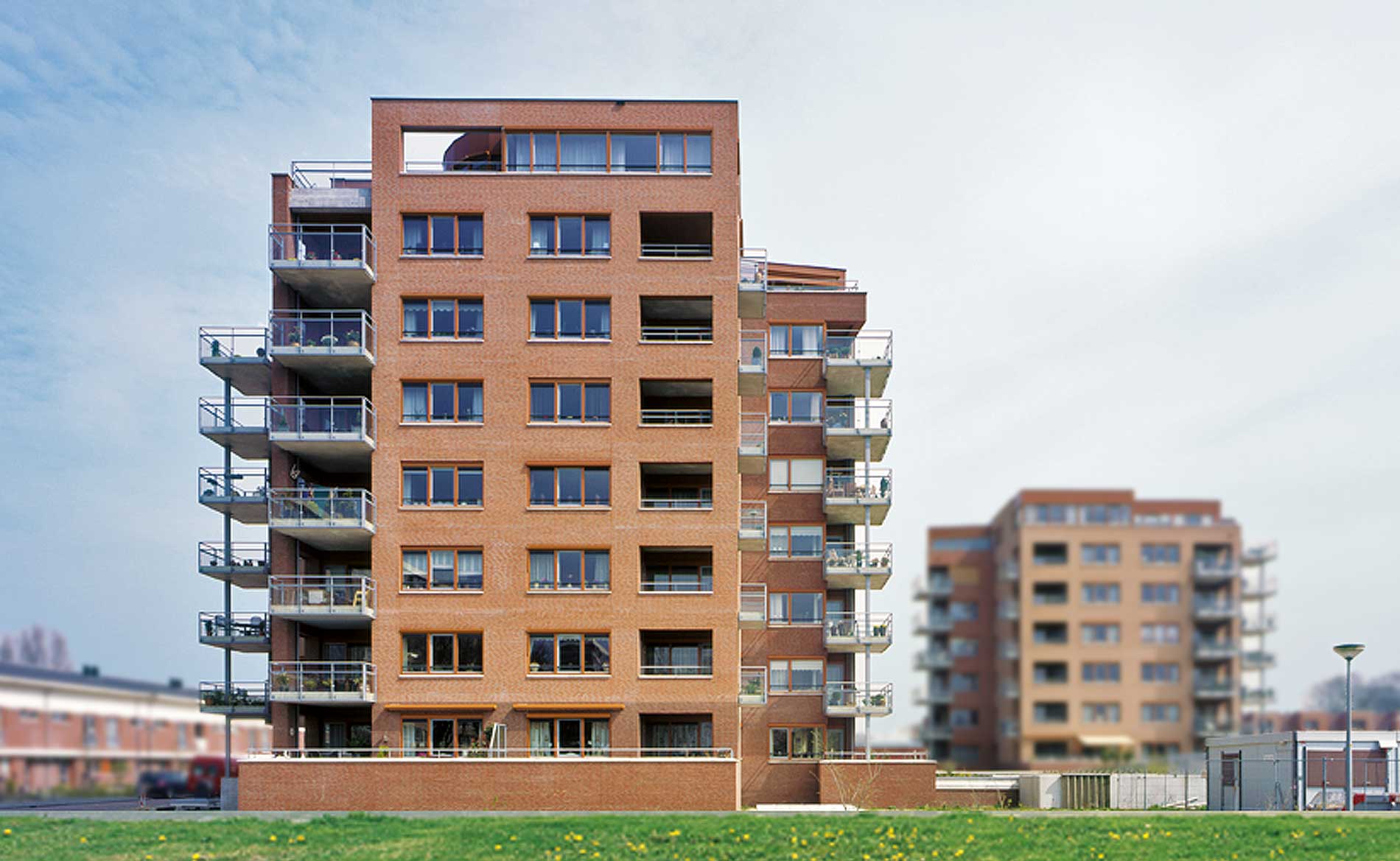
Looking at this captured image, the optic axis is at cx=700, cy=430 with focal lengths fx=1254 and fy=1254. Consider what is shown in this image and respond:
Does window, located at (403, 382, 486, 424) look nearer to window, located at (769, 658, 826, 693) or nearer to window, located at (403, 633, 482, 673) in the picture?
window, located at (403, 633, 482, 673)

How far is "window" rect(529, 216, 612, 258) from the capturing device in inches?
1700

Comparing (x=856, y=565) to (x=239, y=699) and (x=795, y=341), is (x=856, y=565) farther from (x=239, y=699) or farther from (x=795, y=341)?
(x=239, y=699)

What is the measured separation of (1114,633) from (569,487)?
65.2 metres

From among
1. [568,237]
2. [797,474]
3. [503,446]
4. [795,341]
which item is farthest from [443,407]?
[795,341]

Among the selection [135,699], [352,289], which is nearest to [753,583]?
[352,289]

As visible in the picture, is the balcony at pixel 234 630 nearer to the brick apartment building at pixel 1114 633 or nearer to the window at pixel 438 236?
the window at pixel 438 236

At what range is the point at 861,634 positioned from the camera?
49.8m

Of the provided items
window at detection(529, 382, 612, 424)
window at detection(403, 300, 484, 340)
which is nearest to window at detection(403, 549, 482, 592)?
window at detection(529, 382, 612, 424)

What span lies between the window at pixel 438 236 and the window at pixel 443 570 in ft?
33.6

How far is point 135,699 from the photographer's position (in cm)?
1978

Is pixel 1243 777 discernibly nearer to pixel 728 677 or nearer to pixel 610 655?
pixel 728 677

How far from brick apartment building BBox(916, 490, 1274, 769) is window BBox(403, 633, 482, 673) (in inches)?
2432

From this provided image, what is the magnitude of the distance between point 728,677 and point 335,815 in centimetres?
1512

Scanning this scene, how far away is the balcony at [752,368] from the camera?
44.6m
